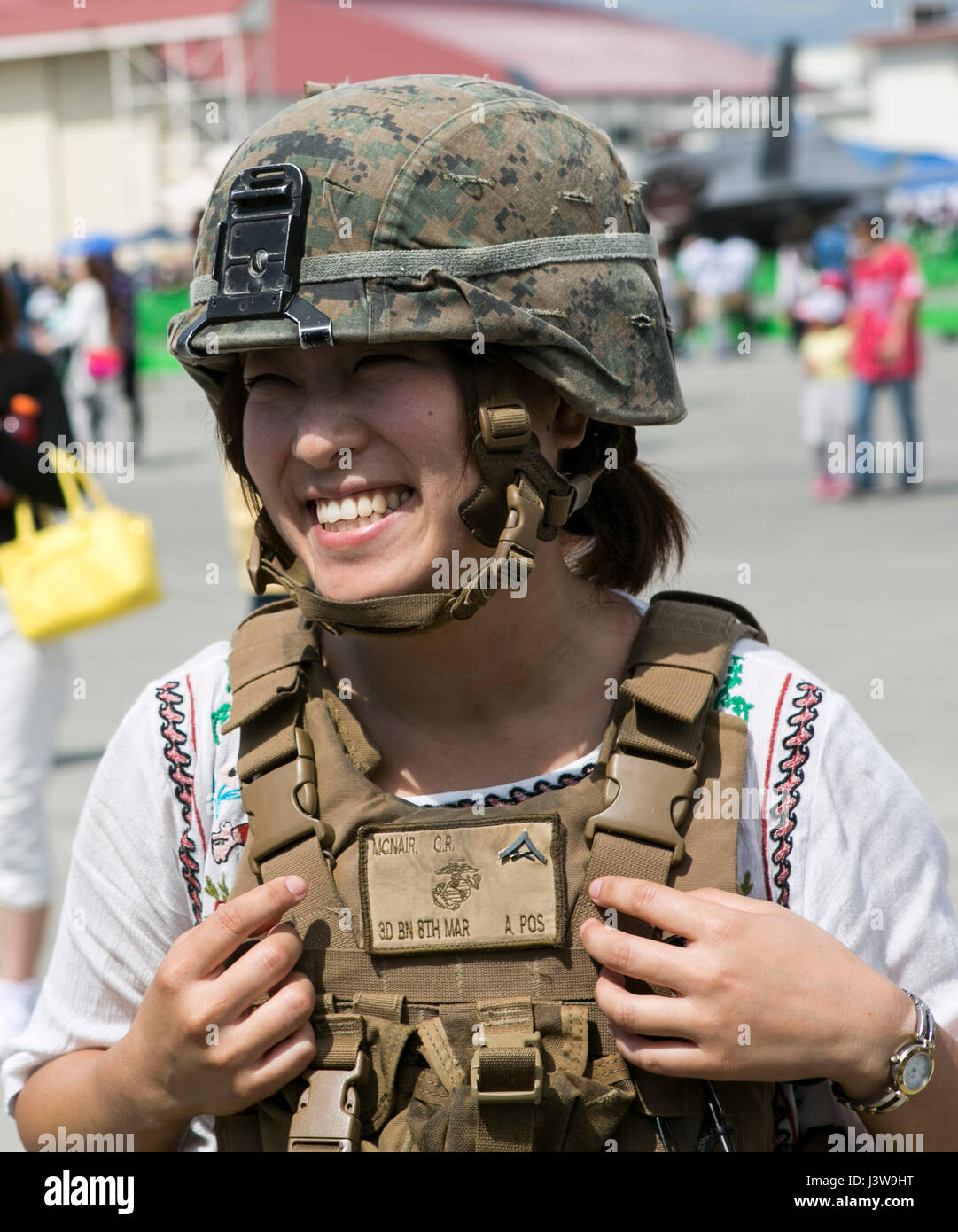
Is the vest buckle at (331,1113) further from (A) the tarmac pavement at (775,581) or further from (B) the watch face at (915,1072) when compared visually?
(A) the tarmac pavement at (775,581)

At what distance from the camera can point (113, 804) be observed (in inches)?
78.0

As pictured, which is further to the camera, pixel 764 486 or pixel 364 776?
pixel 764 486

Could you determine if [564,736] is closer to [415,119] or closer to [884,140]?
[415,119]

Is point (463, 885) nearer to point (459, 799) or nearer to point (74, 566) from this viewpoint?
→ point (459, 799)

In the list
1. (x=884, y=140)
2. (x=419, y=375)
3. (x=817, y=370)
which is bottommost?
(x=884, y=140)

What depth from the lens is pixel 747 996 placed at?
171cm

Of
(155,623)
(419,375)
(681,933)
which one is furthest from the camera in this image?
(155,623)

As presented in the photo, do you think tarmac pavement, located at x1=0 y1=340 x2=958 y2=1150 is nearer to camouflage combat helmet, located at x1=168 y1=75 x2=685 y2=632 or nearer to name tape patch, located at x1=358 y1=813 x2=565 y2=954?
camouflage combat helmet, located at x1=168 y1=75 x2=685 y2=632

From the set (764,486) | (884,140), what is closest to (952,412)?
(764,486)

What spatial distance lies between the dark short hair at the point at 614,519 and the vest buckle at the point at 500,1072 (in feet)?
2.26

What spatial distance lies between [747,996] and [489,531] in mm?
621

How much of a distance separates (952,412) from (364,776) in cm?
1716

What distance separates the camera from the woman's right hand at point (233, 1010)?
5.78 feet

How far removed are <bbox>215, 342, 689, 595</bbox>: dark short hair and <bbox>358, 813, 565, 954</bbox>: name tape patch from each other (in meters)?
0.48
